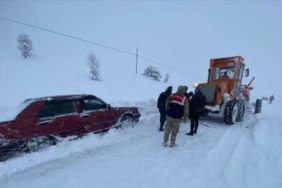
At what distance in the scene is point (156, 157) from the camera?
4961 millimetres

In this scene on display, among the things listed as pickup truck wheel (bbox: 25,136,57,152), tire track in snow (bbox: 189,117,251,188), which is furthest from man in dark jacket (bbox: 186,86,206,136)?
pickup truck wheel (bbox: 25,136,57,152)

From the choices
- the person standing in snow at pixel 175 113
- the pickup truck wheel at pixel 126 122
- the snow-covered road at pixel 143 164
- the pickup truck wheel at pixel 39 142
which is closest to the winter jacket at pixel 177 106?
the person standing in snow at pixel 175 113

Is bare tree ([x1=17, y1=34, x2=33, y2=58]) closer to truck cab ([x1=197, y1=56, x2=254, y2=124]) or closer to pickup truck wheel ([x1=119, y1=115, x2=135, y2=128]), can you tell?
pickup truck wheel ([x1=119, y1=115, x2=135, y2=128])

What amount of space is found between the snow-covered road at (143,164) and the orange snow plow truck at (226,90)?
7.00 ft

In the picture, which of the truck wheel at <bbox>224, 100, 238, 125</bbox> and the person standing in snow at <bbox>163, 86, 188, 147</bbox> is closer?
the person standing in snow at <bbox>163, 86, 188, 147</bbox>

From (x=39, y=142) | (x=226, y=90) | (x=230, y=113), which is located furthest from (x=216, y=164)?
(x=226, y=90)

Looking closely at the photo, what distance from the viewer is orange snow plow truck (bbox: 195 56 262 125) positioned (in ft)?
28.0

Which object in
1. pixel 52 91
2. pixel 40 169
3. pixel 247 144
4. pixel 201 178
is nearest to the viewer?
pixel 201 178

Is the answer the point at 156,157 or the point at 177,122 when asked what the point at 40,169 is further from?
the point at 177,122

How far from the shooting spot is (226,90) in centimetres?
912

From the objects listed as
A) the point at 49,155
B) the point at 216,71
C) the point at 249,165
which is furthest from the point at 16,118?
the point at 216,71

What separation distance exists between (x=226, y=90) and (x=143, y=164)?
606cm

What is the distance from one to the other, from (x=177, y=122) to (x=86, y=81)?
10.1m

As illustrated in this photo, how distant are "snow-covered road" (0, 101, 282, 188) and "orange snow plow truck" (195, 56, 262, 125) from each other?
84.0 inches
